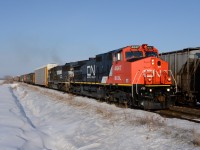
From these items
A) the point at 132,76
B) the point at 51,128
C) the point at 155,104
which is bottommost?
the point at 51,128

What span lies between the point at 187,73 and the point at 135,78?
3.51 m

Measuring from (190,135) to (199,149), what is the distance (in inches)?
54.5

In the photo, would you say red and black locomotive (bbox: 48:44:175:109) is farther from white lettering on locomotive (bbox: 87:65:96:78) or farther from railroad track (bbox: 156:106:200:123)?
white lettering on locomotive (bbox: 87:65:96:78)

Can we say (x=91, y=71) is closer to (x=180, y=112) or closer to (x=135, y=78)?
(x=135, y=78)

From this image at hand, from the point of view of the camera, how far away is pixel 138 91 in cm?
1445

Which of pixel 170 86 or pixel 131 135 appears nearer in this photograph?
pixel 131 135

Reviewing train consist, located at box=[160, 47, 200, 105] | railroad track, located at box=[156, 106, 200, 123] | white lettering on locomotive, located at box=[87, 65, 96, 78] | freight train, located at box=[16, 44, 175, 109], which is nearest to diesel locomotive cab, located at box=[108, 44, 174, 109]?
freight train, located at box=[16, 44, 175, 109]

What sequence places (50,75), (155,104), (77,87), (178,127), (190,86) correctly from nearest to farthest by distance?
(178,127) → (155,104) → (190,86) → (77,87) → (50,75)

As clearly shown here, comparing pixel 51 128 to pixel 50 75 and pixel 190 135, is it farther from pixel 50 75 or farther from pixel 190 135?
pixel 50 75

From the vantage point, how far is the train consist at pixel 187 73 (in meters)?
16.0

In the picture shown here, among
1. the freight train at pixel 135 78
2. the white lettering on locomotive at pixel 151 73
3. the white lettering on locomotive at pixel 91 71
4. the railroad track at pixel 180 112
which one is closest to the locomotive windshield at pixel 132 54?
the freight train at pixel 135 78

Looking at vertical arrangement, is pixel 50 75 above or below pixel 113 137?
above

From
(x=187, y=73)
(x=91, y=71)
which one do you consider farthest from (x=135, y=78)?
(x=91, y=71)

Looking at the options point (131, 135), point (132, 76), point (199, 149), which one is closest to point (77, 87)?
point (132, 76)
